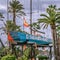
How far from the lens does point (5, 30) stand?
76.0m

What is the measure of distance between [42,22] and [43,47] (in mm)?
9282

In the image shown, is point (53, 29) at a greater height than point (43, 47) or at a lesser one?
greater

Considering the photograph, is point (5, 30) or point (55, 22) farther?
point (5, 30)

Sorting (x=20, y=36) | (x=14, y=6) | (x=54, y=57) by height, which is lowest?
(x=54, y=57)

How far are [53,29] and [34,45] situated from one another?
Answer: 31.0ft

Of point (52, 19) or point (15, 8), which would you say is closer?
point (52, 19)

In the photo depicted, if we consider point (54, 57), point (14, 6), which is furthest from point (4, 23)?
point (54, 57)

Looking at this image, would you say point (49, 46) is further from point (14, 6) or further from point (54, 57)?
point (14, 6)

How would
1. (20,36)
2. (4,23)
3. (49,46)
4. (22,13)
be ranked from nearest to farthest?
(20,36) → (49,46) → (4,23) → (22,13)

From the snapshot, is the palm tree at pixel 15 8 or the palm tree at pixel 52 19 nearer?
the palm tree at pixel 52 19

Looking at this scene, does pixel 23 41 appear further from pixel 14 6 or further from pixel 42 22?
pixel 14 6

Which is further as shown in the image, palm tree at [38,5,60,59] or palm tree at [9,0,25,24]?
palm tree at [9,0,25,24]

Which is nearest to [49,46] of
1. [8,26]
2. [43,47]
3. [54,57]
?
[43,47]

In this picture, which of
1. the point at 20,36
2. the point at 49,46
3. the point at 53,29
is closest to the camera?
the point at 53,29
